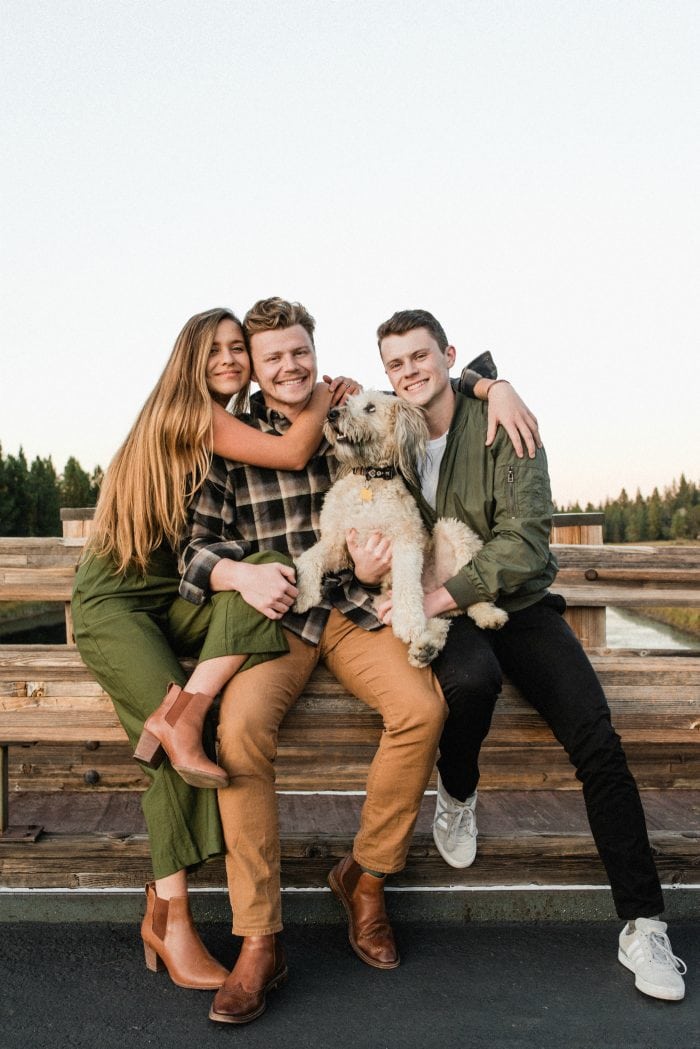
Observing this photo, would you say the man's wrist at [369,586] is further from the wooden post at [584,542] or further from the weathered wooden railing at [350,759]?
the wooden post at [584,542]

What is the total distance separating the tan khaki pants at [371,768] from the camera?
2584mm

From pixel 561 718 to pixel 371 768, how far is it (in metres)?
0.68

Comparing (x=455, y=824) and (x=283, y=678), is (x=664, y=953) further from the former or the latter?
(x=283, y=678)

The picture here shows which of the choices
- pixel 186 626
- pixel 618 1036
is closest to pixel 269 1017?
pixel 618 1036

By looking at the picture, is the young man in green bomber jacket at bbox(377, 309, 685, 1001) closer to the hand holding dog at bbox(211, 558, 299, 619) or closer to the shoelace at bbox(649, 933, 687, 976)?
the shoelace at bbox(649, 933, 687, 976)

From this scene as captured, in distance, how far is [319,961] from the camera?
2.81m

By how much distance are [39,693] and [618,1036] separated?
2217 mm

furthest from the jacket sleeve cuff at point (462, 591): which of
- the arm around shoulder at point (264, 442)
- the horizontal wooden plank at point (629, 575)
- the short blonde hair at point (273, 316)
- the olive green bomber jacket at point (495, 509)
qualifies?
the horizontal wooden plank at point (629, 575)

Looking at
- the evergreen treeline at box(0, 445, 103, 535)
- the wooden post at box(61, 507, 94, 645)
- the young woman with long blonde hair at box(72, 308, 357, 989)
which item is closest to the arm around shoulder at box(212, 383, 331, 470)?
the young woman with long blonde hair at box(72, 308, 357, 989)

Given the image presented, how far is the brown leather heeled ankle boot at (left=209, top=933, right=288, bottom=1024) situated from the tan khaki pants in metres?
0.05

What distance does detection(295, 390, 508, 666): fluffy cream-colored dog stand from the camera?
3.08m

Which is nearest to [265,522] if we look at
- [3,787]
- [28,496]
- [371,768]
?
[371,768]

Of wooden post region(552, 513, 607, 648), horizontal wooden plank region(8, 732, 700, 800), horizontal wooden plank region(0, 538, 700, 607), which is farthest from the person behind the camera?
wooden post region(552, 513, 607, 648)

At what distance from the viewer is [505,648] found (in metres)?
3.08
